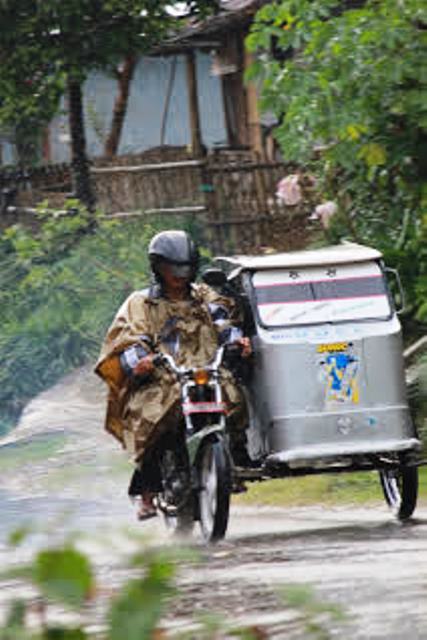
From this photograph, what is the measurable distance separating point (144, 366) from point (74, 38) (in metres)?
16.3

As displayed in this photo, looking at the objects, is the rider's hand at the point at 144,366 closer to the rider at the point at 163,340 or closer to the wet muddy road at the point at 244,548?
the rider at the point at 163,340

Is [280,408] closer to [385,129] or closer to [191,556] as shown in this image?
[385,129]

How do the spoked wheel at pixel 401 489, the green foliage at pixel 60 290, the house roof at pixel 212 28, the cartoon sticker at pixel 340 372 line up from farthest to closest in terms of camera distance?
the house roof at pixel 212 28 < the green foliage at pixel 60 290 < the spoked wheel at pixel 401 489 < the cartoon sticker at pixel 340 372

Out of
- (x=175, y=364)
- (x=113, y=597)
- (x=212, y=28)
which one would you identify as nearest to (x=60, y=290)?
(x=175, y=364)

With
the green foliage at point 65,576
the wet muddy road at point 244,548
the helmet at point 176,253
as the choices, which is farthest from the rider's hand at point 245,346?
the green foliage at point 65,576

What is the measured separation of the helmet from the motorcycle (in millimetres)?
503

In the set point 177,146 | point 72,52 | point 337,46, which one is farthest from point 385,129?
point 177,146

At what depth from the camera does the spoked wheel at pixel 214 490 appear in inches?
367

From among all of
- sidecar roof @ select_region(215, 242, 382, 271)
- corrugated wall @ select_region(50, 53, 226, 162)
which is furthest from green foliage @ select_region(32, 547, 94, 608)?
corrugated wall @ select_region(50, 53, 226, 162)

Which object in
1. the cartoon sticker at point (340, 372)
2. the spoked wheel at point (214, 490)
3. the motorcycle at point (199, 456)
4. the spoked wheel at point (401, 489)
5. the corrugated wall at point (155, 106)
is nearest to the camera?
the spoked wheel at point (214, 490)

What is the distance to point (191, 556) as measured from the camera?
314 cm

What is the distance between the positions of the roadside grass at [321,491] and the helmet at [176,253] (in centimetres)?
262

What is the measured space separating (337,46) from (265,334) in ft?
12.2

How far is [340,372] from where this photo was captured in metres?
9.73
